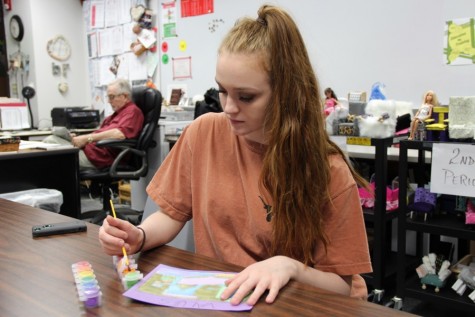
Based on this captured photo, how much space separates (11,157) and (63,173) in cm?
44

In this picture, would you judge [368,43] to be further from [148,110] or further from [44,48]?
[44,48]

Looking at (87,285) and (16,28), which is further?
(16,28)

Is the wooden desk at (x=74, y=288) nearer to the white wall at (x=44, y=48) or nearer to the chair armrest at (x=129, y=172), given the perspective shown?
the chair armrest at (x=129, y=172)

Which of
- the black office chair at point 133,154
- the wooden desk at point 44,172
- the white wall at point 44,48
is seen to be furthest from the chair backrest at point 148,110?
the white wall at point 44,48

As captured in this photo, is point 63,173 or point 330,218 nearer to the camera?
point 330,218

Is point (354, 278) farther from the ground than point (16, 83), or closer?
closer

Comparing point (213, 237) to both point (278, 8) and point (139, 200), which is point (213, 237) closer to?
point (278, 8)

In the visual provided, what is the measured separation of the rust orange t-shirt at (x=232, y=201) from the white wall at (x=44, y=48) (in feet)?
13.7

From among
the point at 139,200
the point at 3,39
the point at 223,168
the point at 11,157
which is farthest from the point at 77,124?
the point at 223,168

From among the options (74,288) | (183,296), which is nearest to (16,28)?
(74,288)

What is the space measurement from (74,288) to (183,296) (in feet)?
0.62

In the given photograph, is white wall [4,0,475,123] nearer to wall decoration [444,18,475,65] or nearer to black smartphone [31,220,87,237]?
wall decoration [444,18,475,65]

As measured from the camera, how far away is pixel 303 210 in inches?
Result: 34.4

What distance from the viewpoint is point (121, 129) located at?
127 inches
